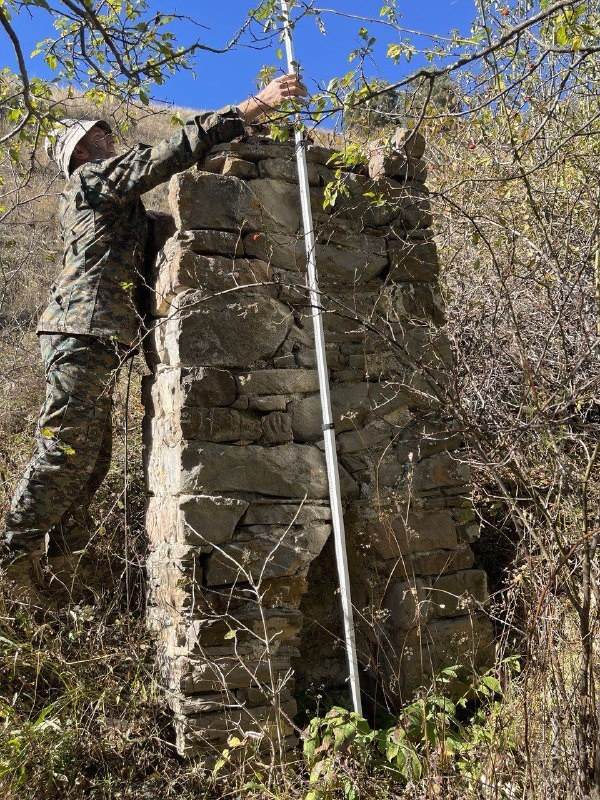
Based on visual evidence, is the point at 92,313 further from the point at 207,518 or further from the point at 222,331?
the point at 207,518

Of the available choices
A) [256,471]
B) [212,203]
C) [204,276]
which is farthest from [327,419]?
[212,203]

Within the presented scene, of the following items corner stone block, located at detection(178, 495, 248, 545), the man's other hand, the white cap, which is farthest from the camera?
the white cap

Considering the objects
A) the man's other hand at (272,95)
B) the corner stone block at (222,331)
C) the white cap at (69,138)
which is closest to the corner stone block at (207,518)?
the corner stone block at (222,331)

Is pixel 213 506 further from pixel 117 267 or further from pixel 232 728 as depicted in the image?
pixel 117 267

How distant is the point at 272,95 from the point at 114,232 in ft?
3.22

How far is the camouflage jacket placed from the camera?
11.0 ft

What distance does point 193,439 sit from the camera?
10.1ft

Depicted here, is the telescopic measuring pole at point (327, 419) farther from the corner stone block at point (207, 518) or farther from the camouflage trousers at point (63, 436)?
the camouflage trousers at point (63, 436)

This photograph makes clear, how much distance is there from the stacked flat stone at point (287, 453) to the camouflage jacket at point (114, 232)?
0.13 metres

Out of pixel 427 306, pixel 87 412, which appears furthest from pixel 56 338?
pixel 427 306

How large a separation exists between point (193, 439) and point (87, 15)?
1.60 meters

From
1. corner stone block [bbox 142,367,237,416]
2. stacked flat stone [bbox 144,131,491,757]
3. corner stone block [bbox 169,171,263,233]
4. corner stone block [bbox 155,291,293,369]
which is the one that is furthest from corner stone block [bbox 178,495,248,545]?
corner stone block [bbox 169,171,263,233]

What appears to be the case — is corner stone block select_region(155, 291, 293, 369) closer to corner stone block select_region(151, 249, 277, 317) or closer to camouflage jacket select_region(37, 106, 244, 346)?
corner stone block select_region(151, 249, 277, 317)

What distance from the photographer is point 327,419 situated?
3.27m
